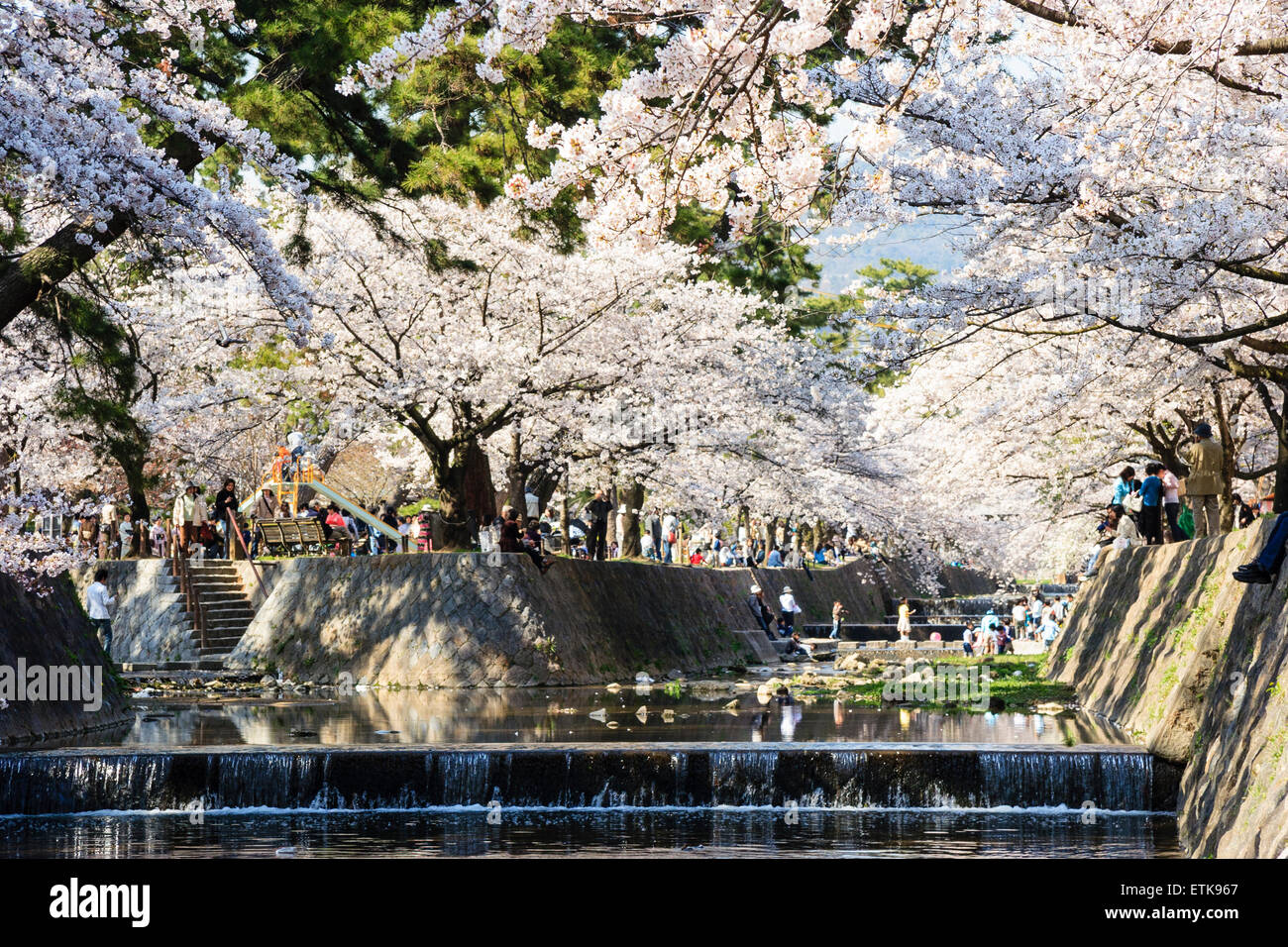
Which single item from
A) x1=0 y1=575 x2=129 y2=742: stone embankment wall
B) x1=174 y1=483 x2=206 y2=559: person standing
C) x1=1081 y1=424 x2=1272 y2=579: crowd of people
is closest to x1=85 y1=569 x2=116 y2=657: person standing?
x1=0 y1=575 x2=129 y2=742: stone embankment wall

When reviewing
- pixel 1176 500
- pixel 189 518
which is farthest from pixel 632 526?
pixel 1176 500

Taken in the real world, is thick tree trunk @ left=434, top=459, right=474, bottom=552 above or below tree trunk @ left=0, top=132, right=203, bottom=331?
below

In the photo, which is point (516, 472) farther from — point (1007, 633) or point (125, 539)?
point (1007, 633)

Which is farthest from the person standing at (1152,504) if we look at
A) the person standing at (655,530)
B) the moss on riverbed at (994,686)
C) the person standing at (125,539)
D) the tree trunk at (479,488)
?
the person standing at (125,539)

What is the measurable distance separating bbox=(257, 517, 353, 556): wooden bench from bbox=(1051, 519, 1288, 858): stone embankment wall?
14.6 meters

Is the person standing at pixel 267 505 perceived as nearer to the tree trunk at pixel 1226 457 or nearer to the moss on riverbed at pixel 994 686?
the moss on riverbed at pixel 994 686

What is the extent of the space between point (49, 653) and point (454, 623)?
7.66 metres

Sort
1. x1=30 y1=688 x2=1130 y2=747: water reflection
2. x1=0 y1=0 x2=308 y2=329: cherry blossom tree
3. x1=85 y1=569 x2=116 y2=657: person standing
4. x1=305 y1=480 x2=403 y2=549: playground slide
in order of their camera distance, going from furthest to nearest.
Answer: x1=305 y1=480 x2=403 y2=549: playground slide, x1=85 y1=569 x2=116 y2=657: person standing, x1=30 y1=688 x2=1130 y2=747: water reflection, x1=0 y1=0 x2=308 y2=329: cherry blossom tree

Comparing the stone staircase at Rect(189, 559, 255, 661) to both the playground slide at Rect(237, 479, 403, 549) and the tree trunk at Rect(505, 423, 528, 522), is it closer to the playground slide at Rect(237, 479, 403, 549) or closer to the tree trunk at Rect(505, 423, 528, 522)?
the playground slide at Rect(237, 479, 403, 549)

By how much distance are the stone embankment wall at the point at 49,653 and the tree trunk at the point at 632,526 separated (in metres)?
20.2

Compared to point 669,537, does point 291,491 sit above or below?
above

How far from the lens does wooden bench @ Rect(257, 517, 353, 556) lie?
2677 cm

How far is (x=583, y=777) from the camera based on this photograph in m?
12.8
